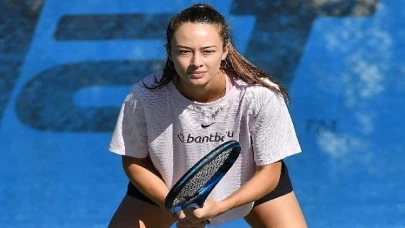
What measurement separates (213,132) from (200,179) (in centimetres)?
34

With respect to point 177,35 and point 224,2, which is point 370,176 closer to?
point 224,2

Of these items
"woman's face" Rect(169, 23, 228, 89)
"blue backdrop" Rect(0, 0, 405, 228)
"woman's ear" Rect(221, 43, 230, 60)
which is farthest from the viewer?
"blue backdrop" Rect(0, 0, 405, 228)

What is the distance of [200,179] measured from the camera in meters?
2.73

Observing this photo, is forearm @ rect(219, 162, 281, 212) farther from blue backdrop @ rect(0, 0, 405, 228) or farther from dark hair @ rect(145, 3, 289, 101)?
blue backdrop @ rect(0, 0, 405, 228)

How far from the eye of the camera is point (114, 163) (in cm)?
452

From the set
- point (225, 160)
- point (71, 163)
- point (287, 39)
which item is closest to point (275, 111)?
point (225, 160)

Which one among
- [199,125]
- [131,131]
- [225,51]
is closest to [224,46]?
[225,51]

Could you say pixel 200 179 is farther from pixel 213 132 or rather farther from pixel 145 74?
pixel 145 74

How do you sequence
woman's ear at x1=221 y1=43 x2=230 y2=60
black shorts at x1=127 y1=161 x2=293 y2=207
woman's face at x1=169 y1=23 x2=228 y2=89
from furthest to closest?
1. black shorts at x1=127 y1=161 x2=293 y2=207
2. woman's ear at x1=221 y1=43 x2=230 y2=60
3. woman's face at x1=169 y1=23 x2=228 y2=89

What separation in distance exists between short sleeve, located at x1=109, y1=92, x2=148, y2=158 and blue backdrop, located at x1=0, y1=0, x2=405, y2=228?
1370 mm

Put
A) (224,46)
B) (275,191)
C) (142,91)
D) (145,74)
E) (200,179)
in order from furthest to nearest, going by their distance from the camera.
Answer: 1. (145,74)
2. (275,191)
3. (142,91)
4. (224,46)
5. (200,179)

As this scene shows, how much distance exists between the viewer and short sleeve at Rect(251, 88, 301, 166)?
9.78ft

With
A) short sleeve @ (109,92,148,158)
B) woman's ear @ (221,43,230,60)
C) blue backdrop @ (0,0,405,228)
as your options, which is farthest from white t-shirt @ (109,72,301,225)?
blue backdrop @ (0,0,405,228)

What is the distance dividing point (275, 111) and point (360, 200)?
5.11 feet
